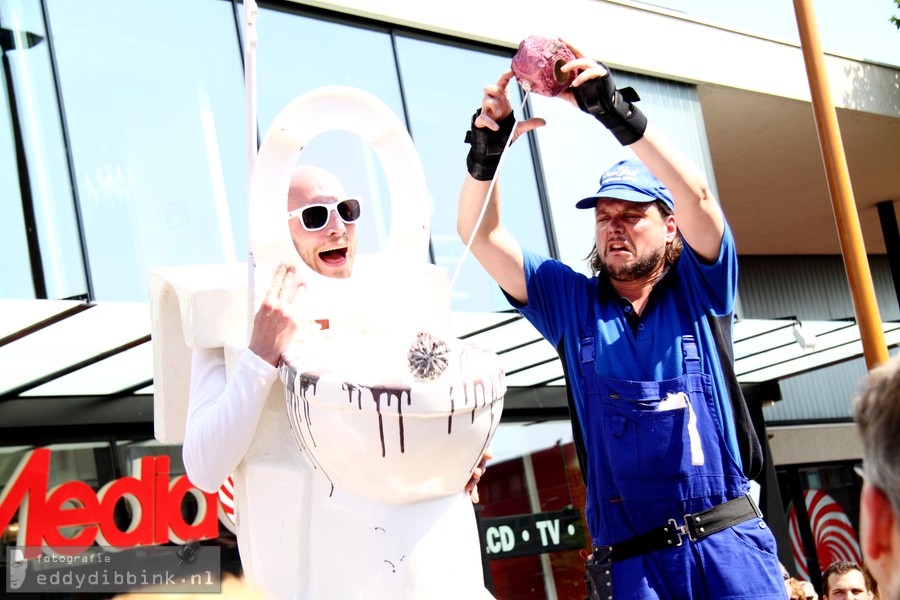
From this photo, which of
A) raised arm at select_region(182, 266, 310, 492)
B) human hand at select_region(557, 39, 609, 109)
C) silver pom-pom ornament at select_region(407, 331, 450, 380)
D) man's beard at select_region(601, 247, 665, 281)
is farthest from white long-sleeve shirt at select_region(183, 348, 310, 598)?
man's beard at select_region(601, 247, 665, 281)

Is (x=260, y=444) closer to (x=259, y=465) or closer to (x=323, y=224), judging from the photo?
(x=259, y=465)

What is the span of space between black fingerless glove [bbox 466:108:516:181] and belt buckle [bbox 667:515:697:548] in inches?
39.4

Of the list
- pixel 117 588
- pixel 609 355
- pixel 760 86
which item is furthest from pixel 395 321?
pixel 760 86

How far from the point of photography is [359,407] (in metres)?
2.20

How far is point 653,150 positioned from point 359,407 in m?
1.18

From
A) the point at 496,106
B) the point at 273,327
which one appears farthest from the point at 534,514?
the point at 273,327

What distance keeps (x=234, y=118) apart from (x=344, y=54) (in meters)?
1.50

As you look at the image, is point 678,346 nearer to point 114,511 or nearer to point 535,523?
point 114,511

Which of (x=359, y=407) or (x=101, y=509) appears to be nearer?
(x=359, y=407)

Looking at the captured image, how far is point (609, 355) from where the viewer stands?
304 cm

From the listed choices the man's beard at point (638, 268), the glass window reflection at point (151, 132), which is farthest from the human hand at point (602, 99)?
the glass window reflection at point (151, 132)

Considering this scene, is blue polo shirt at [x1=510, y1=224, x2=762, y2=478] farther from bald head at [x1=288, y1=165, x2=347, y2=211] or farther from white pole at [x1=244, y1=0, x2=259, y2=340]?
white pole at [x1=244, y1=0, x2=259, y2=340]

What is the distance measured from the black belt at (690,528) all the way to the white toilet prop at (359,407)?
627 mm

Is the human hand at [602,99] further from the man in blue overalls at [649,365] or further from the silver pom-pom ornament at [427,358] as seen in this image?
the silver pom-pom ornament at [427,358]
